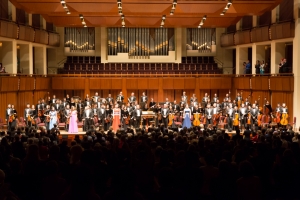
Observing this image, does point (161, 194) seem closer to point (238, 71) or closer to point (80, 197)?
point (80, 197)

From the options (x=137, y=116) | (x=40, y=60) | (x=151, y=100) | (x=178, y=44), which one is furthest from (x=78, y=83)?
(x=137, y=116)

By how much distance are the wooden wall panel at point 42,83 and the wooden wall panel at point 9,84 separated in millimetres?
2211

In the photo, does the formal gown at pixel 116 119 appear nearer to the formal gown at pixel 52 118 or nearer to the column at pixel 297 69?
the formal gown at pixel 52 118

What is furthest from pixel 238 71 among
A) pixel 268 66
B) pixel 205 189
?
pixel 205 189

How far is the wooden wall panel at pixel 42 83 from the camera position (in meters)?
23.3

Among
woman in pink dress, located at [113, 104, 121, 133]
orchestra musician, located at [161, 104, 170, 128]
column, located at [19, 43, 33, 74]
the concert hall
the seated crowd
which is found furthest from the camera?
column, located at [19, 43, 33, 74]

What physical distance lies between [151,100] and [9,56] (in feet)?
24.8

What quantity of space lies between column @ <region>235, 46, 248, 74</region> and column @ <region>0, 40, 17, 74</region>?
12.6m

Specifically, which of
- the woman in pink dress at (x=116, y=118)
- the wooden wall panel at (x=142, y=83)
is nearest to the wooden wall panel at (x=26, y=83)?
the woman in pink dress at (x=116, y=118)

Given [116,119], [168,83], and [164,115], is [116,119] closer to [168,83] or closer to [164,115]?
[164,115]

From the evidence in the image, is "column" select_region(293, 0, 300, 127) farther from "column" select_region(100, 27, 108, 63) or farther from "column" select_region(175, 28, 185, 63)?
"column" select_region(100, 27, 108, 63)

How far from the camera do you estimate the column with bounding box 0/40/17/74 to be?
21703mm

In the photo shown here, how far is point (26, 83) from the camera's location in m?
22.0

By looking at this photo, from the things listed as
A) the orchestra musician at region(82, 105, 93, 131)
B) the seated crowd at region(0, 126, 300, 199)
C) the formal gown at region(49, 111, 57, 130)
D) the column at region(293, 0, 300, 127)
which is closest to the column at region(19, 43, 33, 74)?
the formal gown at region(49, 111, 57, 130)
